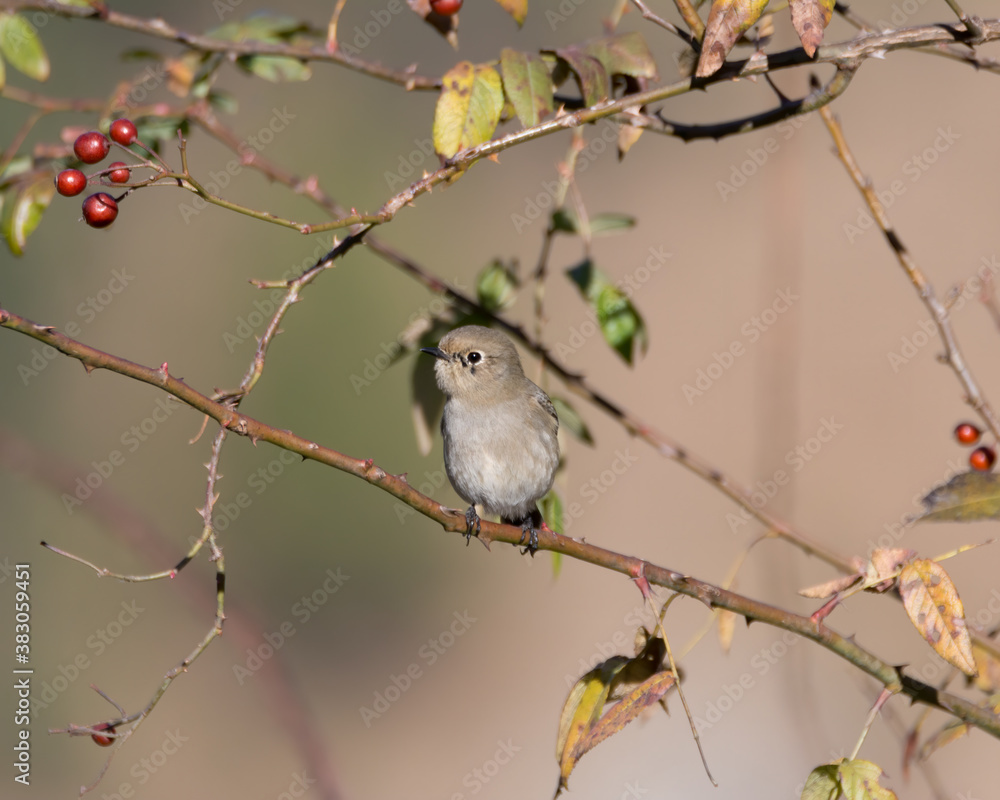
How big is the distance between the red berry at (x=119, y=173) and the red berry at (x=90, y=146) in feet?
0.36

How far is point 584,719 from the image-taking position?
2139mm

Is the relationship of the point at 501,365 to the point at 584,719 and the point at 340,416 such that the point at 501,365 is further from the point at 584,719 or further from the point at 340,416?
the point at 340,416

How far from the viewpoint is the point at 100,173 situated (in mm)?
2105

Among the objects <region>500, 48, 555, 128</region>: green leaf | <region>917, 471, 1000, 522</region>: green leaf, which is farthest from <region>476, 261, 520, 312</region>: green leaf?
<region>917, 471, 1000, 522</region>: green leaf

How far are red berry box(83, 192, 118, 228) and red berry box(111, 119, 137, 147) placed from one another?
183mm

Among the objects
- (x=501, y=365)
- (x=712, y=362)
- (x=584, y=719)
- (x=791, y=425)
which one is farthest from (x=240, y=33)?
(x=712, y=362)

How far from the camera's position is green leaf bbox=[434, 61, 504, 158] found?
2396mm

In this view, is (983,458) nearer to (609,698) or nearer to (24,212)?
(609,698)

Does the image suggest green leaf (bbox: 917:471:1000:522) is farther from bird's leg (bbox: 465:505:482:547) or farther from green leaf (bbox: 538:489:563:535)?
green leaf (bbox: 538:489:563:535)

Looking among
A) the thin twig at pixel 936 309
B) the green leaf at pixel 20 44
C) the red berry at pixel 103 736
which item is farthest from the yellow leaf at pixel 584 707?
the green leaf at pixel 20 44

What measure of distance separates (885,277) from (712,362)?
1.62 m

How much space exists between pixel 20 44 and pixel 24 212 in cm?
47

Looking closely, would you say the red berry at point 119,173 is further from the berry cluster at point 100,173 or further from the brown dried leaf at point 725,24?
the brown dried leaf at point 725,24

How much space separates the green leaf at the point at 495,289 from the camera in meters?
3.21
